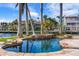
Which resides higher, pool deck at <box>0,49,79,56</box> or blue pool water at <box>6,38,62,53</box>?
blue pool water at <box>6,38,62,53</box>

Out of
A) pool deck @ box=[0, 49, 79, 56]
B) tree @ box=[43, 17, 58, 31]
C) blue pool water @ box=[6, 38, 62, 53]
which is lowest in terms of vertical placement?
pool deck @ box=[0, 49, 79, 56]

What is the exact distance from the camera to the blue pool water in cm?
334

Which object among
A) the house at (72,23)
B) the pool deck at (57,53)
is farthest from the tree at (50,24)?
the pool deck at (57,53)

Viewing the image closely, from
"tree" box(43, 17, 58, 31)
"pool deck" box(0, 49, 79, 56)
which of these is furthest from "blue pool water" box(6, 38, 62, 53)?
"tree" box(43, 17, 58, 31)

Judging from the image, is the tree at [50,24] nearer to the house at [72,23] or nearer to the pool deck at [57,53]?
the house at [72,23]

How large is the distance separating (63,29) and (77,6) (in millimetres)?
326

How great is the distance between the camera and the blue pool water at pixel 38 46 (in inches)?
131

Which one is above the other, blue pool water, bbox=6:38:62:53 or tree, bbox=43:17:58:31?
tree, bbox=43:17:58:31

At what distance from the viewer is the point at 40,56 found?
3.32 meters

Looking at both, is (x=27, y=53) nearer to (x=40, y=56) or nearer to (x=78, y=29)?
(x=40, y=56)

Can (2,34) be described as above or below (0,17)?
below

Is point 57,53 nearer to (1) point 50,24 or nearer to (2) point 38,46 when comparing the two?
(2) point 38,46

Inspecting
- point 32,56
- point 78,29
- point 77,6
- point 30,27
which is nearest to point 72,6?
point 77,6

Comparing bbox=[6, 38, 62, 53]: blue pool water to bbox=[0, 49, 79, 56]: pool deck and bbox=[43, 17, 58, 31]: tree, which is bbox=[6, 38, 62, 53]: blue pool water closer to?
bbox=[0, 49, 79, 56]: pool deck
